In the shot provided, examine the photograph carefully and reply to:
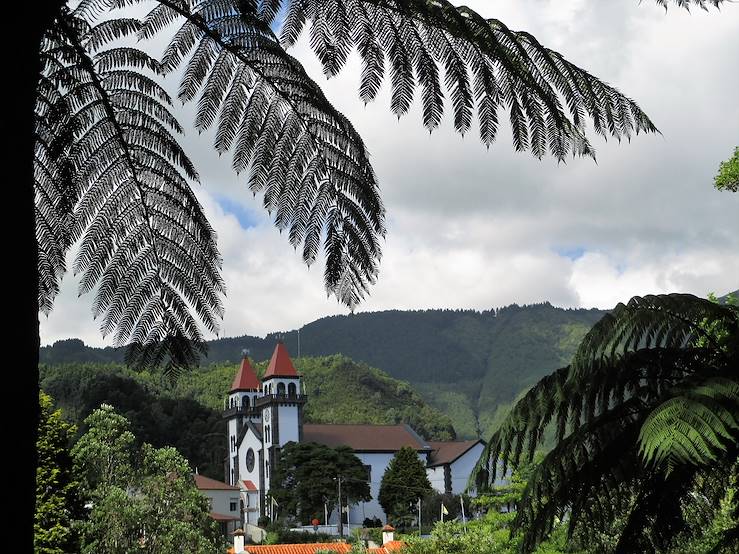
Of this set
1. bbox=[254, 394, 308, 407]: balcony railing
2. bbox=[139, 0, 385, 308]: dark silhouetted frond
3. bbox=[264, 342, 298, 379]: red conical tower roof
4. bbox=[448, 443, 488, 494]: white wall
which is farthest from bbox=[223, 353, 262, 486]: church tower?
bbox=[139, 0, 385, 308]: dark silhouetted frond

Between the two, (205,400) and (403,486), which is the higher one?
(205,400)

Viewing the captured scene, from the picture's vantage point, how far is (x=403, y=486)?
72.6 metres

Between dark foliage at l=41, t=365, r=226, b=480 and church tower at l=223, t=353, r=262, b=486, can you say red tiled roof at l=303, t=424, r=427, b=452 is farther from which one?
dark foliage at l=41, t=365, r=226, b=480

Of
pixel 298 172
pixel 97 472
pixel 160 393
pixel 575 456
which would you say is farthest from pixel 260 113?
pixel 160 393

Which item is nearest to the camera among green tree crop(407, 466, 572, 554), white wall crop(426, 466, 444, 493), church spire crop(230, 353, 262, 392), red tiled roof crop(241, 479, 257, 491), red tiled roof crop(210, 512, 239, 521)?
green tree crop(407, 466, 572, 554)

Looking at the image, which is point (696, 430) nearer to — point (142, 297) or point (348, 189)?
point (348, 189)

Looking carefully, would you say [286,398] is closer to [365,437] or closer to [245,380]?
[245,380]

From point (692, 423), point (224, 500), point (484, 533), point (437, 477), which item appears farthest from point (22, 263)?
point (437, 477)

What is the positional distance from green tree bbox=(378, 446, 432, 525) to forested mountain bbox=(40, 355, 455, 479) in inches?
758

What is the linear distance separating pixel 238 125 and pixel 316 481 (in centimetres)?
6594

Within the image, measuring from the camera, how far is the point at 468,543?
21.4m

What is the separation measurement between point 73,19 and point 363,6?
4.18 ft

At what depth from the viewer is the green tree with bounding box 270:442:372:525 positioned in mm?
66750

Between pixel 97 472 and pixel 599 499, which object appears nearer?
pixel 599 499
